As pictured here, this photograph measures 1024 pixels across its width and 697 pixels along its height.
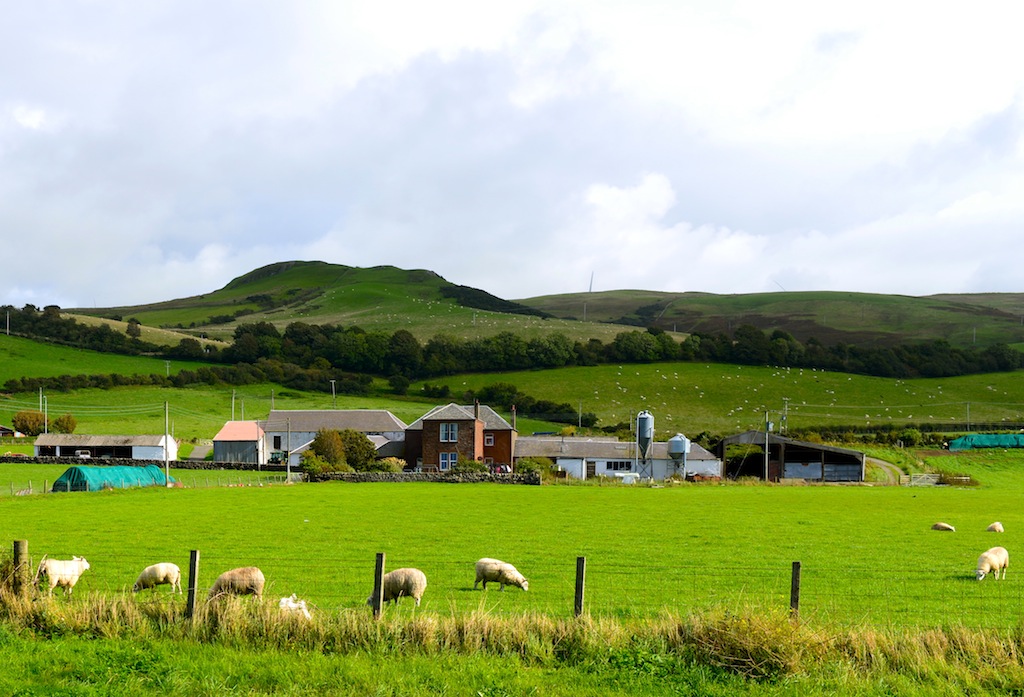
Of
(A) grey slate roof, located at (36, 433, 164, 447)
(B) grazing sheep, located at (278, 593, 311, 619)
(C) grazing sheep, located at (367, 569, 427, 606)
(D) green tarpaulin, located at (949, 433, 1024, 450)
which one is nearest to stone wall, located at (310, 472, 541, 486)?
(A) grey slate roof, located at (36, 433, 164, 447)

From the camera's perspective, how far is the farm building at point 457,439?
90.5 metres

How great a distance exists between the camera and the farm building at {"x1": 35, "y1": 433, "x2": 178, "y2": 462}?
3701 inches

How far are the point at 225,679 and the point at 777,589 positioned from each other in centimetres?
1181

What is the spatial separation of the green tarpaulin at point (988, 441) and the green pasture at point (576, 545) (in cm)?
5078

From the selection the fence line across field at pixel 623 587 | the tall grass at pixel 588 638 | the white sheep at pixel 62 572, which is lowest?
the fence line across field at pixel 623 587

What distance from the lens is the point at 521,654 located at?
12.1 metres

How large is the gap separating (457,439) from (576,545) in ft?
209

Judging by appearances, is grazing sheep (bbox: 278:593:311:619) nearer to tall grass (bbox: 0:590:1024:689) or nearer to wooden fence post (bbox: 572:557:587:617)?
tall grass (bbox: 0:590:1024:689)

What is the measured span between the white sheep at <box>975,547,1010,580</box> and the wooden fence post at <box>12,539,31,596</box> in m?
19.2

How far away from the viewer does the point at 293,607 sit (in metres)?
13.5

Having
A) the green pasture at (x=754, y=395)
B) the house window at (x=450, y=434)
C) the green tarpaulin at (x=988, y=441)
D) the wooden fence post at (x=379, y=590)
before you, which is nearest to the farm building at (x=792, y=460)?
the green tarpaulin at (x=988, y=441)

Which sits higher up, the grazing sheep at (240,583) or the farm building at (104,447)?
the grazing sheep at (240,583)

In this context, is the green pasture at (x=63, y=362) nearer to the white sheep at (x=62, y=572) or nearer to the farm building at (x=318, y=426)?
the farm building at (x=318, y=426)

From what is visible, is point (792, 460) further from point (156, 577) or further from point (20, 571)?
point (20, 571)
